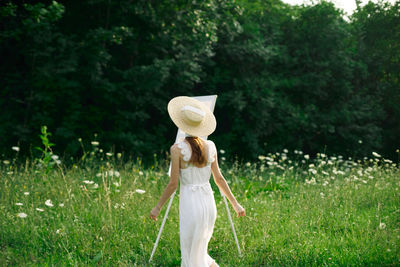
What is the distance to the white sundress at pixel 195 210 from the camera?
3.36 meters

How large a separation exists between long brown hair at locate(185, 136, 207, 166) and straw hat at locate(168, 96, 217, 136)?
7 centimetres

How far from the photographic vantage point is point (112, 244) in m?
4.22

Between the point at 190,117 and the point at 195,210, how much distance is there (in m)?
0.89

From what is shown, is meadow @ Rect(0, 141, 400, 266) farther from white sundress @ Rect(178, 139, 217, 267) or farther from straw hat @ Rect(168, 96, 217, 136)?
straw hat @ Rect(168, 96, 217, 136)

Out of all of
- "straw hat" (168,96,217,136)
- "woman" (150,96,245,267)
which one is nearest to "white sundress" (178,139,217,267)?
"woman" (150,96,245,267)

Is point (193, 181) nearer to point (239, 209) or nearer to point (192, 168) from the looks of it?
point (192, 168)

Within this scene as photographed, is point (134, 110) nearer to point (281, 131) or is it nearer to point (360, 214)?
point (281, 131)

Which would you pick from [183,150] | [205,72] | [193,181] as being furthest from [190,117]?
[205,72]

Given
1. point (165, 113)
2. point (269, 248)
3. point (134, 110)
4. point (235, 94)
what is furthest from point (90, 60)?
point (269, 248)

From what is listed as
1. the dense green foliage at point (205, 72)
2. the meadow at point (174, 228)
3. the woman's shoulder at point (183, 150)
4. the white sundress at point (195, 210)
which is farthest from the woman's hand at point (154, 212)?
the dense green foliage at point (205, 72)

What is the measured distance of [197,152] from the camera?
3.34 meters

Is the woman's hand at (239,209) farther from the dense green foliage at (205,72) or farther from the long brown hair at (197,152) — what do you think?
the dense green foliage at (205,72)

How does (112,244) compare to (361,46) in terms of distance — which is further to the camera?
(361,46)

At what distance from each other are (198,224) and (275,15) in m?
12.3
